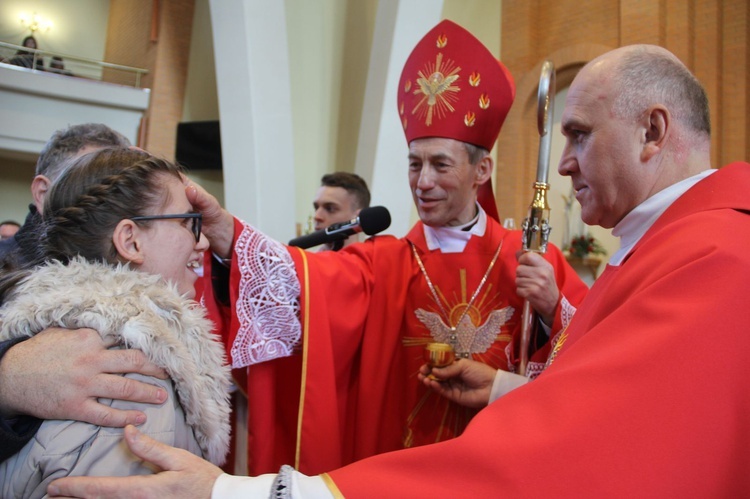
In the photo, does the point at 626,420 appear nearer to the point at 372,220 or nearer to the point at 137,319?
the point at 137,319

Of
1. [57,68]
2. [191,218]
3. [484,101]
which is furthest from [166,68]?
[191,218]

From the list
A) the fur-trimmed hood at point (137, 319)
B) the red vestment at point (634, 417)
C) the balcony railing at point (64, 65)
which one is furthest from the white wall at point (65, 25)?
the red vestment at point (634, 417)

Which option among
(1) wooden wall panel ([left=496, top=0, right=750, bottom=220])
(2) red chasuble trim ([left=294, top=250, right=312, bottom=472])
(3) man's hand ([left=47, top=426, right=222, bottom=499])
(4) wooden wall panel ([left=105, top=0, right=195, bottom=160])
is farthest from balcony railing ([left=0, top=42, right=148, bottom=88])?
(3) man's hand ([left=47, top=426, right=222, bottom=499])

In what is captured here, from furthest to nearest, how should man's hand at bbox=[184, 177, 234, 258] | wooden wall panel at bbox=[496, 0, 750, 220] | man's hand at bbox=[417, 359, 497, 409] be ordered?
wooden wall panel at bbox=[496, 0, 750, 220] → man's hand at bbox=[417, 359, 497, 409] → man's hand at bbox=[184, 177, 234, 258]

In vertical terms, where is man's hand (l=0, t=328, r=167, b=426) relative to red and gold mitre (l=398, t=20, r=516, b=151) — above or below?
below

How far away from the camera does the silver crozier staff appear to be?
2.06 metres

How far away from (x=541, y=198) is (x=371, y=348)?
80cm

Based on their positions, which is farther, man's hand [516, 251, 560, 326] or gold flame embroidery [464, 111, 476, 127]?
gold flame embroidery [464, 111, 476, 127]

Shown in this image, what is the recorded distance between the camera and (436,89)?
8.64ft

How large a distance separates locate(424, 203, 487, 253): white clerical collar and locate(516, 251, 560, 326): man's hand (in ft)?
1.28

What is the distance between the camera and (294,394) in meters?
2.12

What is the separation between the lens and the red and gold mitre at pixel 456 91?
2.50 m

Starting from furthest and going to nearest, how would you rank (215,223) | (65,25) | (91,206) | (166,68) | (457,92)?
(65,25) → (166,68) → (457,92) → (215,223) → (91,206)

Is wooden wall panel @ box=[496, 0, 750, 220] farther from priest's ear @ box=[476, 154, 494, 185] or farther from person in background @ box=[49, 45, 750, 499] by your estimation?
person in background @ box=[49, 45, 750, 499]
